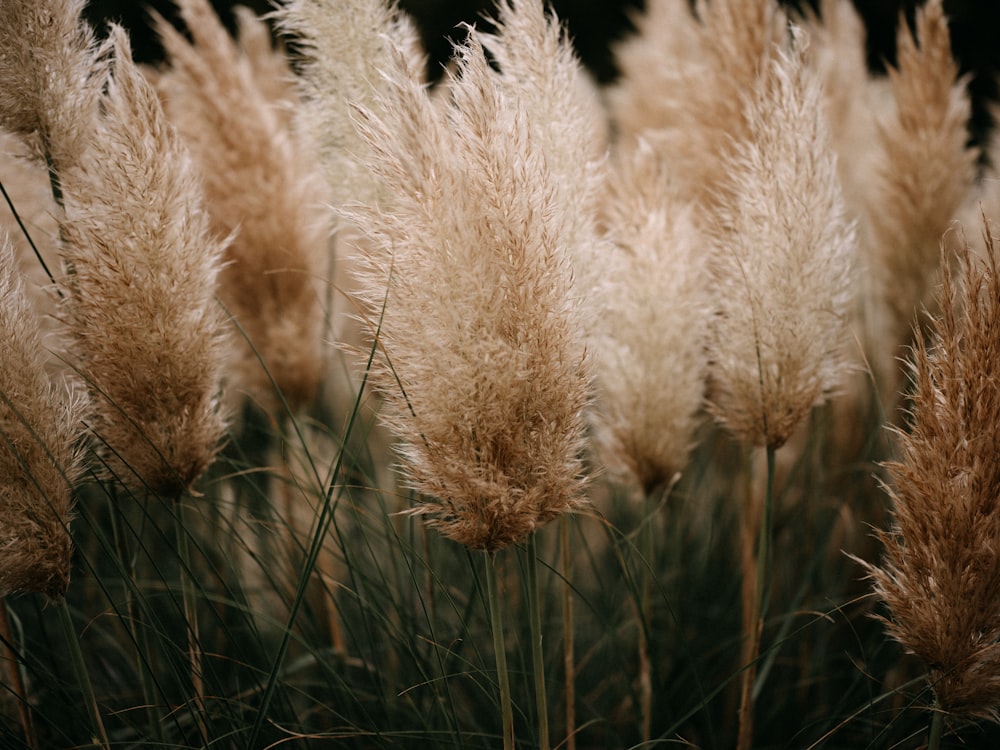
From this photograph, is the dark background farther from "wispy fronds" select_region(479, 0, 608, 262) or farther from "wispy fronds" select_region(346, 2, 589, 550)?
"wispy fronds" select_region(346, 2, 589, 550)

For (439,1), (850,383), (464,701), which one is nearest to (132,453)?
(464,701)

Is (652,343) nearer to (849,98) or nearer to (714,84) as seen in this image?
(714,84)

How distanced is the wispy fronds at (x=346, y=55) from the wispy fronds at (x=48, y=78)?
0.46 m

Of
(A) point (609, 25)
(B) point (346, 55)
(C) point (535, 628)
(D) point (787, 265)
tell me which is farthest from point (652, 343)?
(A) point (609, 25)

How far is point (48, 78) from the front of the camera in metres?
1.34

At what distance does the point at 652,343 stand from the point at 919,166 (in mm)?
1219

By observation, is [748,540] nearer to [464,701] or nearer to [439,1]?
[464,701]

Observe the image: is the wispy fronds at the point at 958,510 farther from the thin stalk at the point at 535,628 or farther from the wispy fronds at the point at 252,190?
the wispy fronds at the point at 252,190

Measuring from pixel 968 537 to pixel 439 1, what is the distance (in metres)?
9.44

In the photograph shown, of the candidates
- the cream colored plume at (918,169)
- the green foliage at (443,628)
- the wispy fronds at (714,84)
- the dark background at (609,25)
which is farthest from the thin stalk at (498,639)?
the dark background at (609,25)

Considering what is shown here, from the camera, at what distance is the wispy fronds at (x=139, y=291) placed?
51.9 inches

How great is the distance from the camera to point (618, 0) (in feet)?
31.2

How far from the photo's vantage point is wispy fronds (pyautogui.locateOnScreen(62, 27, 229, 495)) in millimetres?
1317

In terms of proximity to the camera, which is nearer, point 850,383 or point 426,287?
point 426,287
